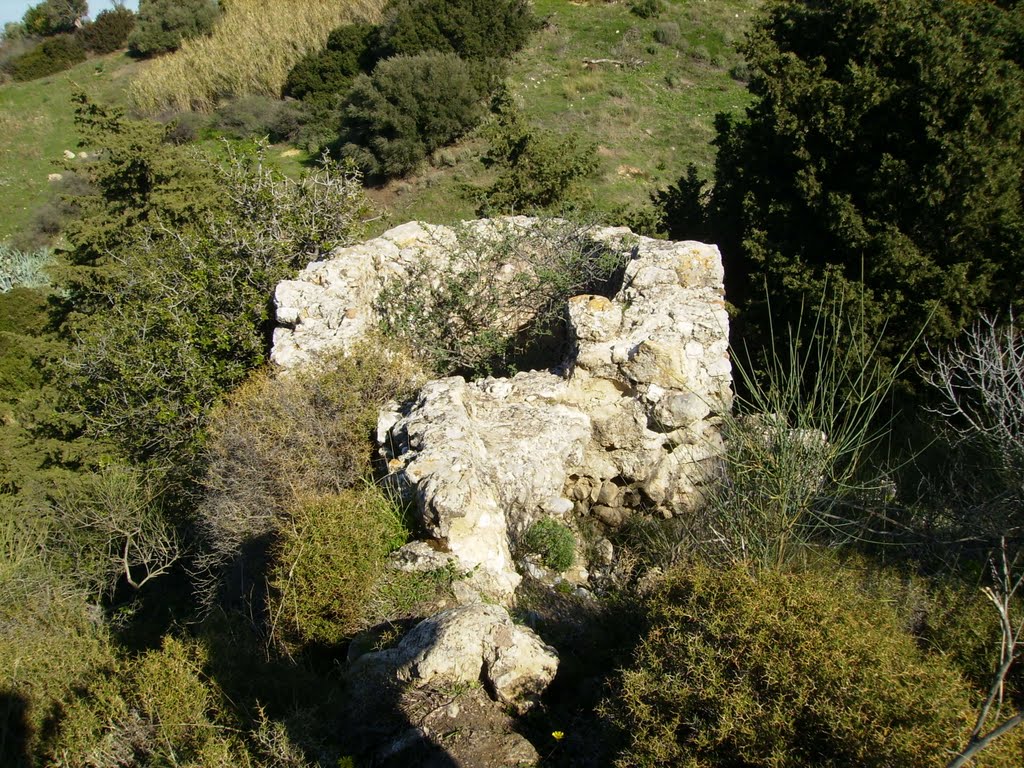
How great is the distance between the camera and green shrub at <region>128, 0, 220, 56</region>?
1366 inches

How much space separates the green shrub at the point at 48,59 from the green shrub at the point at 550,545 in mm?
41977

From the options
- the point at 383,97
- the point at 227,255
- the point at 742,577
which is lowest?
the point at 742,577

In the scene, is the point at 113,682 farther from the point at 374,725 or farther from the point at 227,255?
the point at 227,255

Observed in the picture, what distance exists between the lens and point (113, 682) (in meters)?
4.36

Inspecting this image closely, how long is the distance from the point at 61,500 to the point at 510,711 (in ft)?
22.5

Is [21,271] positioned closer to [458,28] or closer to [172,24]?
[458,28]

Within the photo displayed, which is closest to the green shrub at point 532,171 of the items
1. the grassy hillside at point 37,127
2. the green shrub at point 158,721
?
the green shrub at point 158,721

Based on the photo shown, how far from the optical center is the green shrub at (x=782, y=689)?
2.74 m

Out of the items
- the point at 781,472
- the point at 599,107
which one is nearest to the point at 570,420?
the point at 781,472

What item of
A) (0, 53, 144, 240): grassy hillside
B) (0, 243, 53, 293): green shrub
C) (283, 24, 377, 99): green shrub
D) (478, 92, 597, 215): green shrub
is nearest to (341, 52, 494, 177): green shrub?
(283, 24, 377, 99): green shrub

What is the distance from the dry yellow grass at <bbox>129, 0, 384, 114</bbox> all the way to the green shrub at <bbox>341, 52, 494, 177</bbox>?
377 inches

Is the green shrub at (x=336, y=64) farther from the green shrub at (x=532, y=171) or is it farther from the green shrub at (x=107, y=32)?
the green shrub at (x=532, y=171)

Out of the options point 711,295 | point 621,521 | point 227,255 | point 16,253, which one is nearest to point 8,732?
point 621,521

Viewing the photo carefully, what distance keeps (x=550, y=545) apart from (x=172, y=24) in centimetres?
3866
